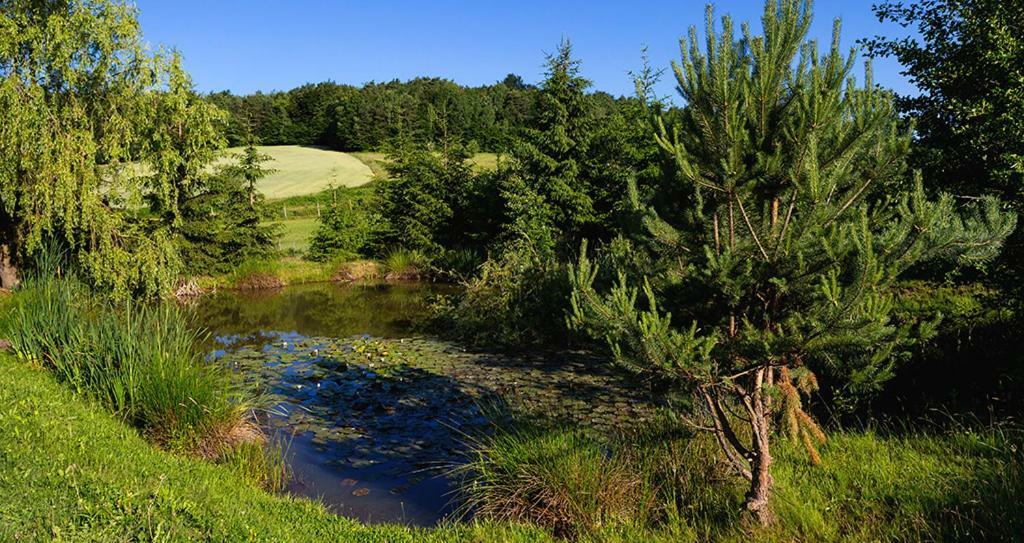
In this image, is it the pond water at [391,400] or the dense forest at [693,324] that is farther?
the pond water at [391,400]

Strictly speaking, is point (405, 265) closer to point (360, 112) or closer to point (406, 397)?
point (406, 397)

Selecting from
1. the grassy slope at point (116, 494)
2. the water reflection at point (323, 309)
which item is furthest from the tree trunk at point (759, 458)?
the water reflection at point (323, 309)

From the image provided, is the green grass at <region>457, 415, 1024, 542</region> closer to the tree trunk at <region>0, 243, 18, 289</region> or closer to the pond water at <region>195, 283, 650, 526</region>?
the pond water at <region>195, 283, 650, 526</region>

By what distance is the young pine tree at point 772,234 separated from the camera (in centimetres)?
393

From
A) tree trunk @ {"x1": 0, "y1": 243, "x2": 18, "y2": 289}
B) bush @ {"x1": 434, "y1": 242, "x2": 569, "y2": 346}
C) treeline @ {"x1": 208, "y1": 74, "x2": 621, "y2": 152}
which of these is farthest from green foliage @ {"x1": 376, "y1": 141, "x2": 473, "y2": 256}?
treeline @ {"x1": 208, "y1": 74, "x2": 621, "y2": 152}

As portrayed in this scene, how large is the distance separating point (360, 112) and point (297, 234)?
41077 millimetres

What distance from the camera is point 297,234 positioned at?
1369 inches

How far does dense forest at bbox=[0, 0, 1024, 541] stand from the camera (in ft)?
13.8

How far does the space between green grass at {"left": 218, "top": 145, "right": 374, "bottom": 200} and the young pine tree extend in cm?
3972

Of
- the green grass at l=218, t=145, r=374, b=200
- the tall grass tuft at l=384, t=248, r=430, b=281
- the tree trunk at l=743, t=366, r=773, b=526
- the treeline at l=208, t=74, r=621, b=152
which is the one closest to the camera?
the tree trunk at l=743, t=366, r=773, b=526

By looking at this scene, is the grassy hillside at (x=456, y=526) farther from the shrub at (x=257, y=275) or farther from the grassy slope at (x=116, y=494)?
the shrub at (x=257, y=275)

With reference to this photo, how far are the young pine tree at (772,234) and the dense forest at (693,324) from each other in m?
0.02

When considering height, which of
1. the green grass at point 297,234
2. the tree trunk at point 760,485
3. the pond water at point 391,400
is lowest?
the pond water at point 391,400

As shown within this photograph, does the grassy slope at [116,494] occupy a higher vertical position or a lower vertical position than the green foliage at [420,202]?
lower
